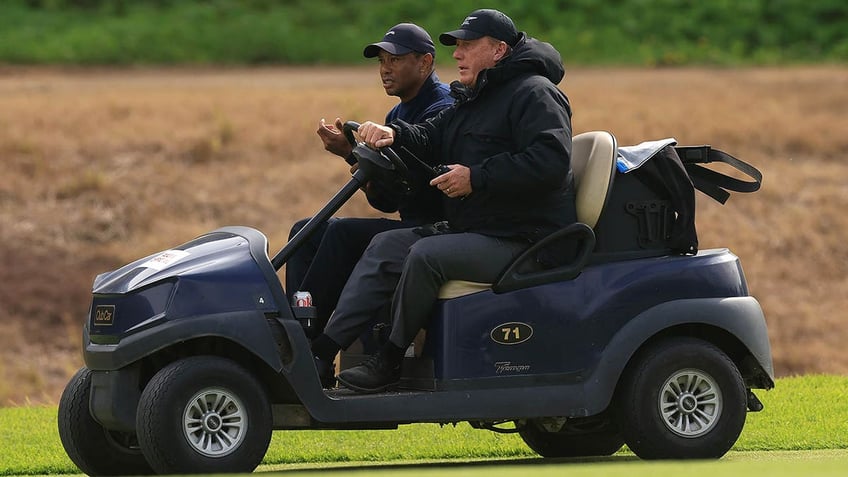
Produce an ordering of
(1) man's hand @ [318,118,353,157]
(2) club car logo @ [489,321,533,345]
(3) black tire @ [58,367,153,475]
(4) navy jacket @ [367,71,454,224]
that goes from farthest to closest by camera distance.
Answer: (1) man's hand @ [318,118,353,157] < (4) navy jacket @ [367,71,454,224] < (3) black tire @ [58,367,153,475] < (2) club car logo @ [489,321,533,345]

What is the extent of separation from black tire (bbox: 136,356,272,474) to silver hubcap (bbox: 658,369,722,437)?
1863 millimetres

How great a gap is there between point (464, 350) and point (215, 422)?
113 centimetres

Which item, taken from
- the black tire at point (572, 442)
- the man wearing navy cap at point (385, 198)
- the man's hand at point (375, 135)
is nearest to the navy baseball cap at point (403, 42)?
the man wearing navy cap at point (385, 198)

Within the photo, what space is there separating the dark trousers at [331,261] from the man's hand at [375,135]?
1.86 feet

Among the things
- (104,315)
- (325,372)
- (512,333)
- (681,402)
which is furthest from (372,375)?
(681,402)

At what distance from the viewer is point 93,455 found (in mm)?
7793

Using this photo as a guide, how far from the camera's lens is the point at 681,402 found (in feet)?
26.2

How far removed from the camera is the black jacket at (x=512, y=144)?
754 cm

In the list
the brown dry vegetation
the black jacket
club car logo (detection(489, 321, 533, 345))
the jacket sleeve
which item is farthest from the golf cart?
the brown dry vegetation

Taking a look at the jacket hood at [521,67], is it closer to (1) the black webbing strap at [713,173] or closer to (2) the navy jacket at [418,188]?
(2) the navy jacket at [418,188]

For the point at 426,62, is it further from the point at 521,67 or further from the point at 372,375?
the point at 372,375

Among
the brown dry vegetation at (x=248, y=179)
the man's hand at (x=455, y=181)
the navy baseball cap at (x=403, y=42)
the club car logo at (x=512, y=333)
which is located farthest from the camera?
the brown dry vegetation at (x=248, y=179)

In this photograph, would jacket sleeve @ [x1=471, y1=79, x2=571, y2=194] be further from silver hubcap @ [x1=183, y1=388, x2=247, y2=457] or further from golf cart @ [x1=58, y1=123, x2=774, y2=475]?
silver hubcap @ [x1=183, y1=388, x2=247, y2=457]

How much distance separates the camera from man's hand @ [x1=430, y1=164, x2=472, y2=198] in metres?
7.49
